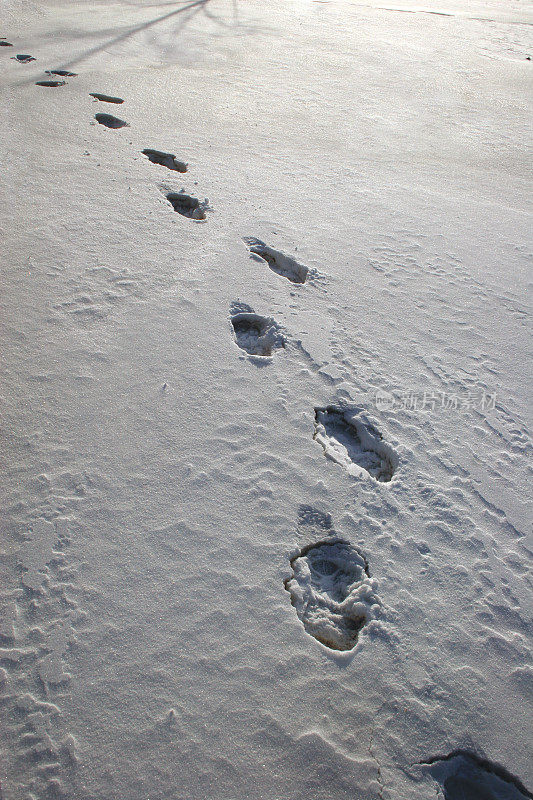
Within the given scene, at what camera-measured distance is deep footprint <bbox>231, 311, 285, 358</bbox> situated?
7.01 feet

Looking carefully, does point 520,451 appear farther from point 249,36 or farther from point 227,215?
point 249,36

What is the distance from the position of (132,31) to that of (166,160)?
9.97ft

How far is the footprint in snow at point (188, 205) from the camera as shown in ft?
9.21

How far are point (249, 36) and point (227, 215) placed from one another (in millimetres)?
3971

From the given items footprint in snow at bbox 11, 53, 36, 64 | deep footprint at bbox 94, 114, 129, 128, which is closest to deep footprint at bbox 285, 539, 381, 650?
deep footprint at bbox 94, 114, 129, 128

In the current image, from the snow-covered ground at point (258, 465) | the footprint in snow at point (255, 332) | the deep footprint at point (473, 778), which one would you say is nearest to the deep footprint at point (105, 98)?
the snow-covered ground at point (258, 465)

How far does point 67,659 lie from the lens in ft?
4.18

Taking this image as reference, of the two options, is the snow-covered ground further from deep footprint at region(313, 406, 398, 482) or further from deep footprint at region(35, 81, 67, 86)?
deep footprint at region(35, 81, 67, 86)

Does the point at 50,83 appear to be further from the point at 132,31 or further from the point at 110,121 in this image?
the point at 132,31

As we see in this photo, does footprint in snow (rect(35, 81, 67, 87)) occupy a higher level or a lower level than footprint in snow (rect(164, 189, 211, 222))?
higher

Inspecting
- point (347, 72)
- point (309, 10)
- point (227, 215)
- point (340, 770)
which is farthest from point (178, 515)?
point (309, 10)

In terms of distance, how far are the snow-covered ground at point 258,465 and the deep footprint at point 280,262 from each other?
0.01 meters

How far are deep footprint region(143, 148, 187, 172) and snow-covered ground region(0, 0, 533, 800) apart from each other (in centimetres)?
6

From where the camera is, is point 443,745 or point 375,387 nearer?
point 443,745
